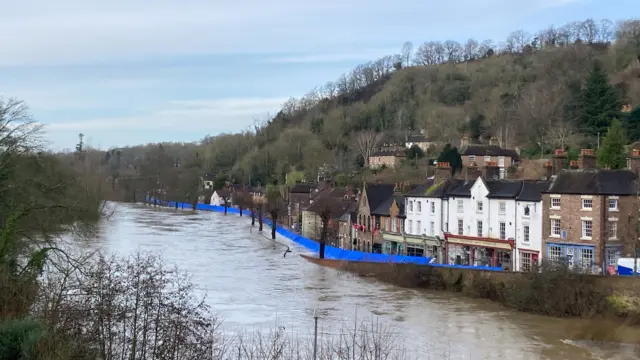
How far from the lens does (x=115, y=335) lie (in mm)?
13562

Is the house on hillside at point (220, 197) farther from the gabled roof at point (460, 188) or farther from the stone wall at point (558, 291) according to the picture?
the stone wall at point (558, 291)

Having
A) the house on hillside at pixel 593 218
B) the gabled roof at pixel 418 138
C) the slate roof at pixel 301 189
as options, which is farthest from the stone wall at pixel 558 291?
the gabled roof at pixel 418 138

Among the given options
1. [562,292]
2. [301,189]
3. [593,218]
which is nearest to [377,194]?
[593,218]

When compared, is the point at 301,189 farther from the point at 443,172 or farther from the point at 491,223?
the point at 491,223

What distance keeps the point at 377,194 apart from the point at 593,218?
19.0m

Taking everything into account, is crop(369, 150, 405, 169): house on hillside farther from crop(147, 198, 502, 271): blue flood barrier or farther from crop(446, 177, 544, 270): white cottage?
crop(446, 177, 544, 270): white cottage

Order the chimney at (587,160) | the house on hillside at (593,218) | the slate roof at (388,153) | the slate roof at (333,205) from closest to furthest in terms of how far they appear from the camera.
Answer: the house on hillside at (593,218)
the chimney at (587,160)
the slate roof at (333,205)
the slate roof at (388,153)

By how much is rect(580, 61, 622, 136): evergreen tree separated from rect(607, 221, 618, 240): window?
33.2 metres

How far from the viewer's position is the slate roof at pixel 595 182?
109 feet

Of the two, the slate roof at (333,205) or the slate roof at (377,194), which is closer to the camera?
the slate roof at (377,194)

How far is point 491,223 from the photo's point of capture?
39.1 metres

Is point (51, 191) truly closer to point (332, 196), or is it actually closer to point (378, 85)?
point (332, 196)

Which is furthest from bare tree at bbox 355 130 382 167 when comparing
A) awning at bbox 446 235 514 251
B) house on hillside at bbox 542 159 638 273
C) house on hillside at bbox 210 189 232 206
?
house on hillside at bbox 542 159 638 273

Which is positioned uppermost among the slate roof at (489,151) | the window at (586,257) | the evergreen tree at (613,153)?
the slate roof at (489,151)
